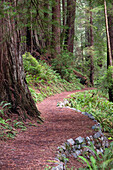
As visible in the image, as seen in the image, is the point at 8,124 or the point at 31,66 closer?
the point at 8,124

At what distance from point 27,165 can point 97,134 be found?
272cm

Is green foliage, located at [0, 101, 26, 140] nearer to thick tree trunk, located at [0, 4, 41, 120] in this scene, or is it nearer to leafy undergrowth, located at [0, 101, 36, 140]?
leafy undergrowth, located at [0, 101, 36, 140]

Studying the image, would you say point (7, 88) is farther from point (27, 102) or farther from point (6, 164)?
point (6, 164)

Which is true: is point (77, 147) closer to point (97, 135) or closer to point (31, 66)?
point (97, 135)

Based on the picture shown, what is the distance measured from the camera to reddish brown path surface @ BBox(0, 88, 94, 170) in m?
2.85

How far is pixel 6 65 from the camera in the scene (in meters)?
4.81

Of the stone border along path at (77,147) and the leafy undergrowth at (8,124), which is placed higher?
the leafy undergrowth at (8,124)

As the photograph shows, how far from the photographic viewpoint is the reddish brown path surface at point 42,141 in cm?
285

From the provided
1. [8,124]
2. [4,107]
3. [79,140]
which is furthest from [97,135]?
[4,107]

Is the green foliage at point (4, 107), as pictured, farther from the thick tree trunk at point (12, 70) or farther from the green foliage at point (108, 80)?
the green foliage at point (108, 80)

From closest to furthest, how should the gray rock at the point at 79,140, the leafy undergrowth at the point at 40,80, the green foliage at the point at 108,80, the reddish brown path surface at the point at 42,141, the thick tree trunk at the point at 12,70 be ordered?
1. the reddish brown path surface at the point at 42,141
2. the gray rock at the point at 79,140
3. the thick tree trunk at the point at 12,70
4. the green foliage at the point at 108,80
5. the leafy undergrowth at the point at 40,80

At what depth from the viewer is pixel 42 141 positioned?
3.87m

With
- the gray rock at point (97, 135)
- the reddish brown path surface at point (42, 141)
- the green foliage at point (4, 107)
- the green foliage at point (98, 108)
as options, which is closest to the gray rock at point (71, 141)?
the reddish brown path surface at point (42, 141)

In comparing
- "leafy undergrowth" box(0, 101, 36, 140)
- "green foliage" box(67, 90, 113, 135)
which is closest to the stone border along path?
"leafy undergrowth" box(0, 101, 36, 140)
